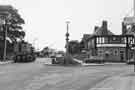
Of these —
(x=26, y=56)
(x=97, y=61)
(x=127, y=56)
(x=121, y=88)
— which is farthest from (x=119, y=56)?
(x=121, y=88)

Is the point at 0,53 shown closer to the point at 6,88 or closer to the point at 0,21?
the point at 0,21

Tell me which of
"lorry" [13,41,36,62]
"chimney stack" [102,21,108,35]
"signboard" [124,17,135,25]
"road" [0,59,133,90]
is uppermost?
"chimney stack" [102,21,108,35]

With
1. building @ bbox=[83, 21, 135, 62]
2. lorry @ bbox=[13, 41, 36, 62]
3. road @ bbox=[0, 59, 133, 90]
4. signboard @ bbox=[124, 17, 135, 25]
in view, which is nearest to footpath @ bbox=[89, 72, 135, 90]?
road @ bbox=[0, 59, 133, 90]

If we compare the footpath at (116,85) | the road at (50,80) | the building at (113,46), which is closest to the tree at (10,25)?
the building at (113,46)

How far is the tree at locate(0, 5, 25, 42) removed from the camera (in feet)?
177

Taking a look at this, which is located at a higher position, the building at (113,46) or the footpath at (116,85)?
Result: the building at (113,46)

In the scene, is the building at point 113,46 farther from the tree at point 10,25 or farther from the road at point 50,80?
the road at point 50,80

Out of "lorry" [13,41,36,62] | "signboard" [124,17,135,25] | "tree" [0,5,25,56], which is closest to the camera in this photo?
"signboard" [124,17,135,25]

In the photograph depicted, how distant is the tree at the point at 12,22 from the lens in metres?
54.0

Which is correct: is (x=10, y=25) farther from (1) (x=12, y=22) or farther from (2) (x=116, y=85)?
(2) (x=116, y=85)

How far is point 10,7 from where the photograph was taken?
5569 cm

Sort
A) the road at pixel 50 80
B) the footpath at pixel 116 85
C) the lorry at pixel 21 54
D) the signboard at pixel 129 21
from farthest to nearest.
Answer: the lorry at pixel 21 54 < the signboard at pixel 129 21 < the road at pixel 50 80 < the footpath at pixel 116 85

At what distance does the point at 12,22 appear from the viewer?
182 ft

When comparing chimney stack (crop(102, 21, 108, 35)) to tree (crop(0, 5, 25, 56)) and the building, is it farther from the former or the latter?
tree (crop(0, 5, 25, 56))
